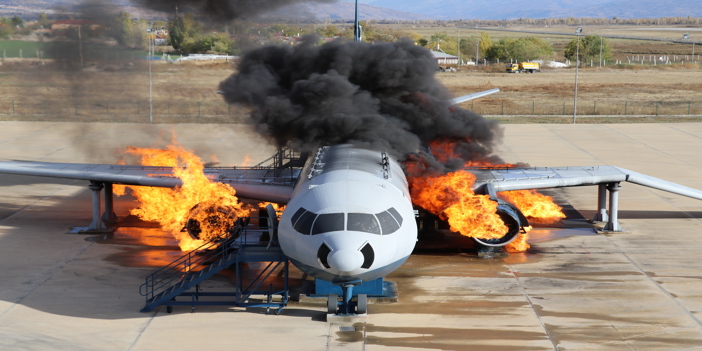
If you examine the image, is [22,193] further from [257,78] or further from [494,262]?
[494,262]

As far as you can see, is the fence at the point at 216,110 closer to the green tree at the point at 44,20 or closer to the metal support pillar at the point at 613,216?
the green tree at the point at 44,20

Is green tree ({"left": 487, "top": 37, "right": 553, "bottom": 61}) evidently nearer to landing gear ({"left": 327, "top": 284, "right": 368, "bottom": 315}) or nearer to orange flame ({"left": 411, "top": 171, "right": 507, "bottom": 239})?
orange flame ({"left": 411, "top": 171, "right": 507, "bottom": 239})

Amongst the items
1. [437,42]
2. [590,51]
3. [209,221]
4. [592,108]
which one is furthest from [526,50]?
[209,221]

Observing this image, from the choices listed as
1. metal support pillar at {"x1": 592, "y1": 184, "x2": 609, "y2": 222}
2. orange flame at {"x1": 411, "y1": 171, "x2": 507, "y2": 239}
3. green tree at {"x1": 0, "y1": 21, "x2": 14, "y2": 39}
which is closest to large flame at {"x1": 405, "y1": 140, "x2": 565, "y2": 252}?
orange flame at {"x1": 411, "y1": 171, "x2": 507, "y2": 239}

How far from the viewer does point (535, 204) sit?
38.9 m

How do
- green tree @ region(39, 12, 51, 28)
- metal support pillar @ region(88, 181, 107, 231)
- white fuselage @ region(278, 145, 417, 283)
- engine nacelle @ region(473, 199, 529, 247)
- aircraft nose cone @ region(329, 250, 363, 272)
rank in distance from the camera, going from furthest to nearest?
metal support pillar @ region(88, 181, 107, 231), green tree @ region(39, 12, 51, 28), engine nacelle @ region(473, 199, 529, 247), white fuselage @ region(278, 145, 417, 283), aircraft nose cone @ region(329, 250, 363, 272)

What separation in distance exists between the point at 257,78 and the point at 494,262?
497 inches

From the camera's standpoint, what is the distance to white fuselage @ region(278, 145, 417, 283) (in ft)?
75.6

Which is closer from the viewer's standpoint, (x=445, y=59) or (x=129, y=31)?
(x=129, y=31)

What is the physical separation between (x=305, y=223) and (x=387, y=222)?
7.86ft

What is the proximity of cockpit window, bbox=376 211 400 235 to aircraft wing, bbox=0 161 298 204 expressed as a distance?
8.89m

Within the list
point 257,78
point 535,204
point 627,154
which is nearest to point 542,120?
point 627,154

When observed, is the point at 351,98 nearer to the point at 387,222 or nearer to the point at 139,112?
the point at 387,222

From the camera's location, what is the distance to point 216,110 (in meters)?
84.8
